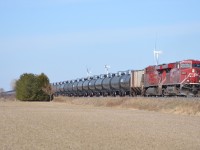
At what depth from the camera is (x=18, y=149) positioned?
12.5m

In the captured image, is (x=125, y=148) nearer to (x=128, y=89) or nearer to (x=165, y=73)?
(x=165, y=73)

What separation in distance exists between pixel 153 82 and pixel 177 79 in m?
6.36

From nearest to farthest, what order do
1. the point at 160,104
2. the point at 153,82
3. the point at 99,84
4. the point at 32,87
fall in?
the point at 160,104 < the point at 153,82 < the point at 99,84 < the point at 32,87

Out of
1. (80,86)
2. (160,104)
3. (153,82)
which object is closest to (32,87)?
(80,86)

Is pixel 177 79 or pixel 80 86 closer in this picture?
pixel 177 79

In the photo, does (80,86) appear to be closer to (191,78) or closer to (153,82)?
(153,82)

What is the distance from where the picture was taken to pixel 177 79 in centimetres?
3825

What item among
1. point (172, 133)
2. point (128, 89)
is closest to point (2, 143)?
point (172, 133)

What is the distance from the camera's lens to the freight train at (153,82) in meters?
37.5

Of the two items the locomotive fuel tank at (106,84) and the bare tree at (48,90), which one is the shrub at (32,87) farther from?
the locomotive fuel tank at (106,84)

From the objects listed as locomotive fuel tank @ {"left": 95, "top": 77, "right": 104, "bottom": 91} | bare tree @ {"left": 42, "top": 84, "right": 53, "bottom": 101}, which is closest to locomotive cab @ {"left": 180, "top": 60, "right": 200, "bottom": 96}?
locomotive fuel tank @ {"left": 95, "top": 77, "right": 104, "bottom": 91}

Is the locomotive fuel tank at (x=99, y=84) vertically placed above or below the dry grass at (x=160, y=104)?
above

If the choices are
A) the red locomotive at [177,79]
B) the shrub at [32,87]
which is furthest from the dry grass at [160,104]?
the shrub at [32,87]

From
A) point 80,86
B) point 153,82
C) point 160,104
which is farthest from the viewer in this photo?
point 80,86
